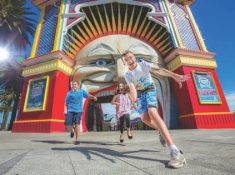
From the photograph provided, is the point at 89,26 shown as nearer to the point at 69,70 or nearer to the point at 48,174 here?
the point at 69,70

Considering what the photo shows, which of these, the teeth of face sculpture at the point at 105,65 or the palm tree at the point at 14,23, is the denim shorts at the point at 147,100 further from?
the palm tree at the point at 14,23

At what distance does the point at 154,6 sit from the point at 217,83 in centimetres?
604

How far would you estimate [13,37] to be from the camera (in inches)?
666

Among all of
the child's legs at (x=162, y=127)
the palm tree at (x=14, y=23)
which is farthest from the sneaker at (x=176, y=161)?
the palm tree at (x=14, y=23)

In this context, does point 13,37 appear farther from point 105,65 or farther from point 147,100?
point 147,100

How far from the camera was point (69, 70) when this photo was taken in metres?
11.2

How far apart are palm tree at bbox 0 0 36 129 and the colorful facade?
301cm

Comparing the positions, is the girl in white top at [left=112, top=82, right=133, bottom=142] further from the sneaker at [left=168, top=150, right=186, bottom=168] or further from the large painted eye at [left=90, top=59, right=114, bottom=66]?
the large painted eye at [left=90, top=59, right=114, bottom=66]

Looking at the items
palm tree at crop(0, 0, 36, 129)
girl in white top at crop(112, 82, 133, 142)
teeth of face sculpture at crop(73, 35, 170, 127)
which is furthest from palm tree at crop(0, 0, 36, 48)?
girl in white top at crop(112, 82, 133, 142)

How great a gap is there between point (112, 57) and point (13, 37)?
10593mm

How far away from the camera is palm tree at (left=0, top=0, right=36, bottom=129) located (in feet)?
48.5

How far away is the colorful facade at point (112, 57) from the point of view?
990cm

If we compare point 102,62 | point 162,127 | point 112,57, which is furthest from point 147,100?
point 102,62

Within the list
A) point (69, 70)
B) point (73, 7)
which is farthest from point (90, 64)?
point (73, 7)
